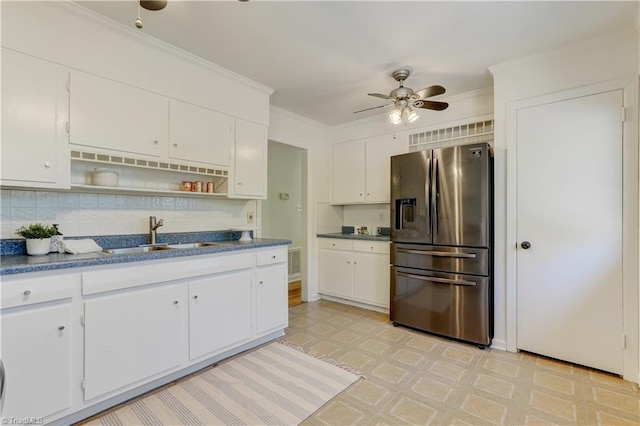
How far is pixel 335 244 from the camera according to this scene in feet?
13.2

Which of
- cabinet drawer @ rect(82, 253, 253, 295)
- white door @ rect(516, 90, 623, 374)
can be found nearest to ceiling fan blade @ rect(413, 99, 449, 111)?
white door @ rect(516, 90, 623, 374)

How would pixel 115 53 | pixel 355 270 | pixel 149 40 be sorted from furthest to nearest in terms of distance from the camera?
pixel 355 270 < pixel 149 40 < pixel 115 53

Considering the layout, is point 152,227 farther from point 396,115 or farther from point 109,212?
point 396,115

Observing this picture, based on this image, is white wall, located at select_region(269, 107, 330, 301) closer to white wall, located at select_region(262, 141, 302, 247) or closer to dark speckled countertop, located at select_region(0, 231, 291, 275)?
white wall, located at select_region(262, 141, 302, 247)

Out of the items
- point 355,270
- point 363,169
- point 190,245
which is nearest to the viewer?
point 190,245

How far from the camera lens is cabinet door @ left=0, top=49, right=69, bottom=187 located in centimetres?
173

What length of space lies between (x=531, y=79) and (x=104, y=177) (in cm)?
343

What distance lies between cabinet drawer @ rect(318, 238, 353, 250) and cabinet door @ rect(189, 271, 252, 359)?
5.26 feet

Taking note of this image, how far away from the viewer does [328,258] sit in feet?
13.5

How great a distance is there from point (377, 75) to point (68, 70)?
2338 millimetres

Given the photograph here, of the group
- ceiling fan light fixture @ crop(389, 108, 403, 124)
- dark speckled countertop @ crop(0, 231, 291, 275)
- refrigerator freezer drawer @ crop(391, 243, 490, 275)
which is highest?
ceiling fan light fixture @ crop(389, 108, 403, 124)

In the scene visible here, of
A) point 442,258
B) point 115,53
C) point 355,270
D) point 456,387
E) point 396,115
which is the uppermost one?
point 115,53

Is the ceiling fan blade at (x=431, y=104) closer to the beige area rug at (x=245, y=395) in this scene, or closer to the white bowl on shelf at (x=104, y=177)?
the beige area rug at (x=245, y=395)

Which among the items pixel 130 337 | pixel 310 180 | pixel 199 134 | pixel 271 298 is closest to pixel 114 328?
pixel 130 337
